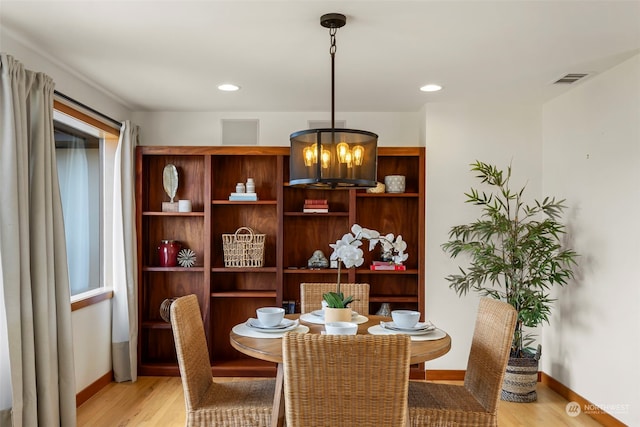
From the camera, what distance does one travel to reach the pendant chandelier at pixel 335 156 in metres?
2.67

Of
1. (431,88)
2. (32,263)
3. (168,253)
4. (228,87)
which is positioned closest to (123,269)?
(168,253)

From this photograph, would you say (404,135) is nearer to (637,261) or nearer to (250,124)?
(250,124)

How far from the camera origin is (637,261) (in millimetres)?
3463

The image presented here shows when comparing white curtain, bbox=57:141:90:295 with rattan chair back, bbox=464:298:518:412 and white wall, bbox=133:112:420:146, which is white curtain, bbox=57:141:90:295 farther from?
rattan chair back, bbox=464:298:518:412

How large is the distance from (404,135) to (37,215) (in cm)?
325

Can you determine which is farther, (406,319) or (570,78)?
(570,78)

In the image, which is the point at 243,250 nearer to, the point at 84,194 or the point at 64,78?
the point at 84,194

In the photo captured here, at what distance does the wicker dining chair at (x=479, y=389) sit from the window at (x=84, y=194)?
9.16 ft

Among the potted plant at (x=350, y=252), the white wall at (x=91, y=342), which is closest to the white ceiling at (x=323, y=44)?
the potted plant at (x=350, y=252)

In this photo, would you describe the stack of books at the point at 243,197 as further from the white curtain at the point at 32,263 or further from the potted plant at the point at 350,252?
the potted plant at the point at 350,252

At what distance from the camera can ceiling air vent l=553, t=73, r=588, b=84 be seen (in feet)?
12.7

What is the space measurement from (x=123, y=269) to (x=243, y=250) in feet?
3.35

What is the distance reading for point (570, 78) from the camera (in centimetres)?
397

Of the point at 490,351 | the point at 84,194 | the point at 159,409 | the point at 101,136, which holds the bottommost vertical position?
the point at 159,409
